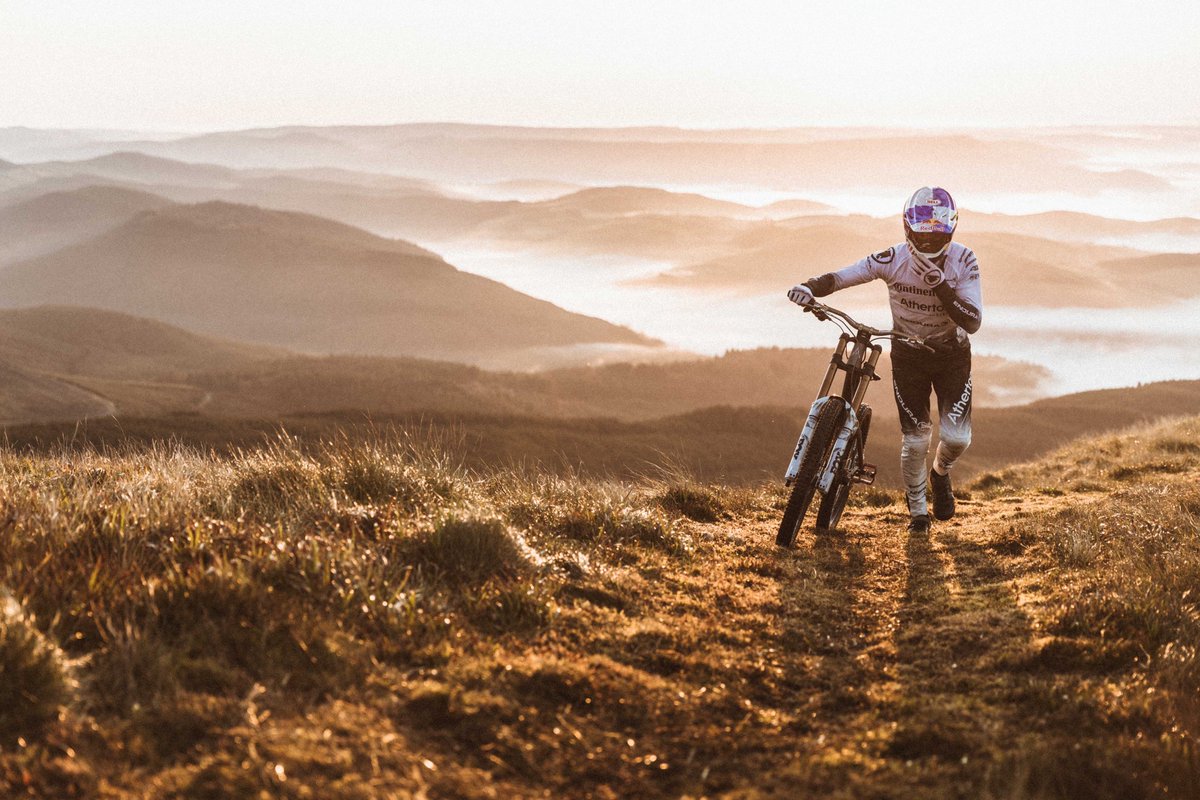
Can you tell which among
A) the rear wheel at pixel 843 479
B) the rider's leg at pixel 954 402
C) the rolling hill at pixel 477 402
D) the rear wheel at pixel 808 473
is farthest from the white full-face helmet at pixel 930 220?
the rolling hill at pixel 477 402

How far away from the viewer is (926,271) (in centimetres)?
814

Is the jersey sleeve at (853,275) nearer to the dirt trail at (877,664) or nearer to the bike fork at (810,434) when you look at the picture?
the bike fork at (810,434)

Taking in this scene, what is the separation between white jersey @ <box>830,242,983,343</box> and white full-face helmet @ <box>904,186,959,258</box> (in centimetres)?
12

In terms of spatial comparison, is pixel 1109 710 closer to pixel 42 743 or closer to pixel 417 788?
pixel 417 788

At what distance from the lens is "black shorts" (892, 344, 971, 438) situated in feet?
28.1

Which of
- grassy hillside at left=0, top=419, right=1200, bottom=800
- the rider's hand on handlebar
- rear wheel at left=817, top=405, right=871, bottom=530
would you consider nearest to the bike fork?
rear wheel at left=817, top=405, right=871, bottom=530

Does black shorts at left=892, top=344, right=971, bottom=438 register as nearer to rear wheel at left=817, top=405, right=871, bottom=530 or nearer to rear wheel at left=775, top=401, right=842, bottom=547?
rear wheel at left=817, top=405, right=871, bottom=530

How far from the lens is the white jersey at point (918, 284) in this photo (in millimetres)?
8164

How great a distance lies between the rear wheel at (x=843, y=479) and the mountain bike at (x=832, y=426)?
0.05 ft

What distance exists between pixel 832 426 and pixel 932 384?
1534mm


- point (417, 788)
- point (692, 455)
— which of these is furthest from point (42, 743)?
point (692, 455)

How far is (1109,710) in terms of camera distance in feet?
13.9

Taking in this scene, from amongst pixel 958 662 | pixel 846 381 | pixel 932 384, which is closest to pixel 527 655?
pixel 958 662

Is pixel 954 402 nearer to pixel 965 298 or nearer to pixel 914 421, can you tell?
pixel 914 421
